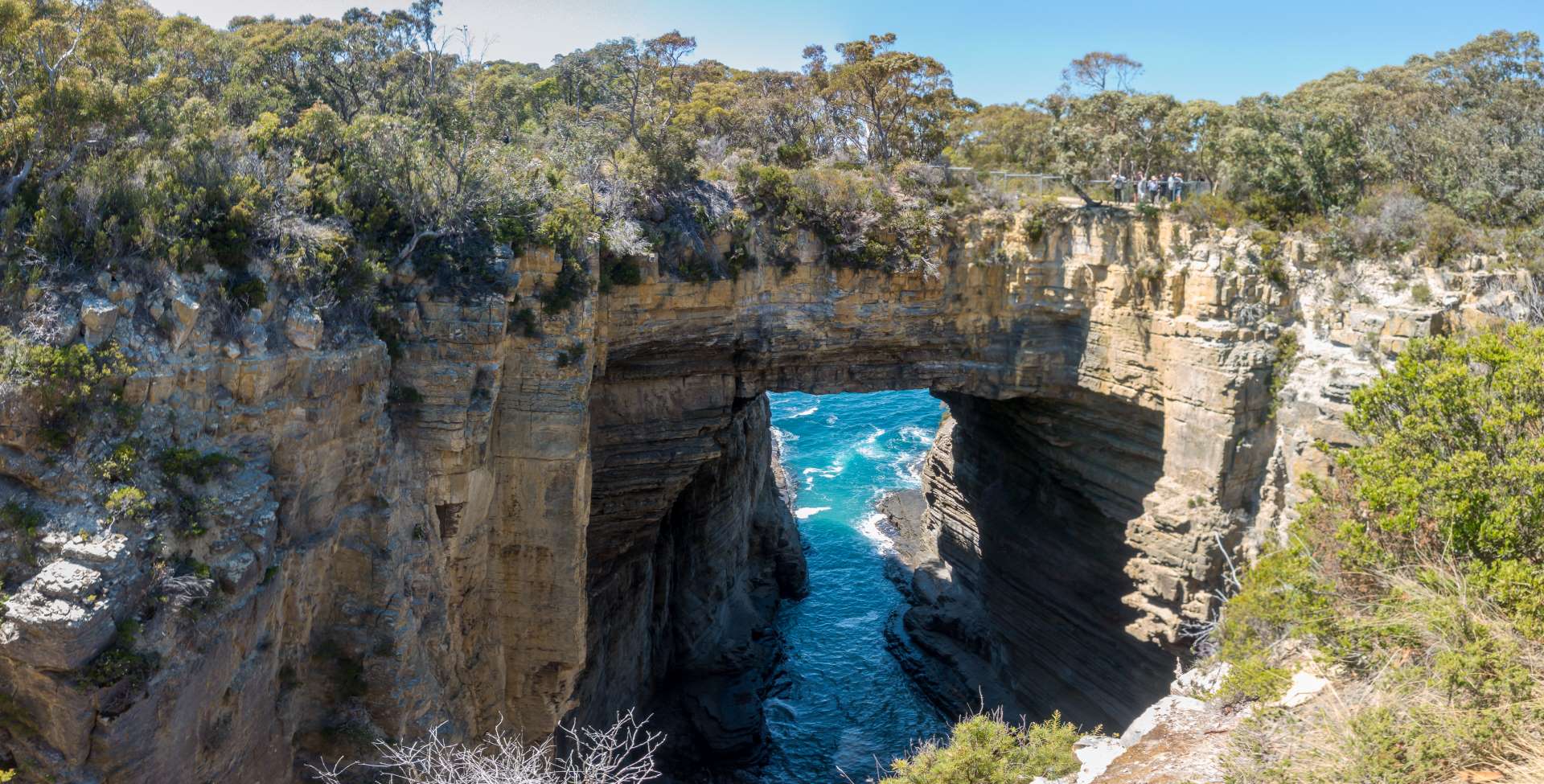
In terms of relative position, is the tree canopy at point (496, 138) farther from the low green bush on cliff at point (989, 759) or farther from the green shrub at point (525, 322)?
the low green bush on cliff at point (989, 759)

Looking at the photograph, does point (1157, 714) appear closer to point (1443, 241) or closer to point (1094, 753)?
point (1094, 753)

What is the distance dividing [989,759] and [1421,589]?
6891 mm

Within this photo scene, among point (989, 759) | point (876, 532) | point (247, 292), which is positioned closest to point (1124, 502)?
point (989, 759)

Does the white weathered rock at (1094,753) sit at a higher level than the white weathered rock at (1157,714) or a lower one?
lower

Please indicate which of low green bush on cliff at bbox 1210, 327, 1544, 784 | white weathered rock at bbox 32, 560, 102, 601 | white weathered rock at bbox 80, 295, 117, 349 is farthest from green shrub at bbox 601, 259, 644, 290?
low green bush on cliff at bbox 1210, 327, 1544, 784

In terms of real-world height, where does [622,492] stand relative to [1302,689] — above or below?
below

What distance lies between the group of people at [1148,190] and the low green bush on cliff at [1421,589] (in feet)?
34.5

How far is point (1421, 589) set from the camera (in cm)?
1119

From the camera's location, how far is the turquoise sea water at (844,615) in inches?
1190

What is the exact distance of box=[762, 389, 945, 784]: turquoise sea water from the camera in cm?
3023

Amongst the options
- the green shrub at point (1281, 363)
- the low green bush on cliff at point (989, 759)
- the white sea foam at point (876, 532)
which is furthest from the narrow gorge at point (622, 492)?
the low green bush on cliff at point (989, 759)

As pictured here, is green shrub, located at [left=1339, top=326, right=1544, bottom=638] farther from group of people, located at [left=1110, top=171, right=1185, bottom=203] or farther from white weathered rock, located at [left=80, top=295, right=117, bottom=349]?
white weathered rock, located at [left=80, top=295, right=117, bottom=349]

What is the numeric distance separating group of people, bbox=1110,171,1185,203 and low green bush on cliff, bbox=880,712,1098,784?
1432cm

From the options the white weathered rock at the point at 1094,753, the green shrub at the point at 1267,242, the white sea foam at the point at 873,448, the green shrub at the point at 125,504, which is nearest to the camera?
the green shrub at the point at 125,504
